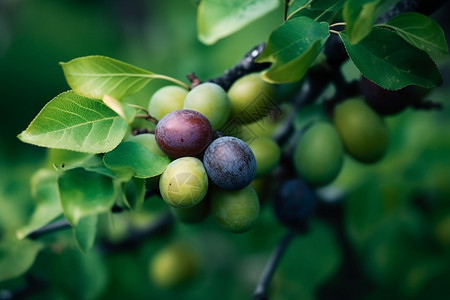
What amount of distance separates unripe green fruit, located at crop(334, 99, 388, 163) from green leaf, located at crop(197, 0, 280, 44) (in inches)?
15.8

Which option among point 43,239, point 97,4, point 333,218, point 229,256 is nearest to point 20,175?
point 43,239

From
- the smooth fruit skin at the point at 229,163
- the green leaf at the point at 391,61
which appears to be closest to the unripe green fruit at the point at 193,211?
the smooth fruit skin at the point at 229,163

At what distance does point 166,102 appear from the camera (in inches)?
29.3

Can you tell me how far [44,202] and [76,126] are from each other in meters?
0.35

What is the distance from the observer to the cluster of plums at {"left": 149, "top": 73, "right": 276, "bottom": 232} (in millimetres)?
632

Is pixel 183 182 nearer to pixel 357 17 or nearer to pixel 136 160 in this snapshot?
pixel 136 160

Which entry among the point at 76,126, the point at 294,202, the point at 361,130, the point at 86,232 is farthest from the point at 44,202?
the point at 361,130

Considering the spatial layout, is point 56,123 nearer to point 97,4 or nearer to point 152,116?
point 152,116

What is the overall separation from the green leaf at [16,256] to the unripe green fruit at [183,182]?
53 centimetres

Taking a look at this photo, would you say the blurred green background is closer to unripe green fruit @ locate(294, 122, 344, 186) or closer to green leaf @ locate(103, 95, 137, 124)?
unripe green fruit @ locate(294, 122, 344, 186)

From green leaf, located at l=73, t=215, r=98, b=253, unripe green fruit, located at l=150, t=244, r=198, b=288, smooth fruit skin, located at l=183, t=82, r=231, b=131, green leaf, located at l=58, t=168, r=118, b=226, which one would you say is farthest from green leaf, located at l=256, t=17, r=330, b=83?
unripe green fruit, located at l=150, t=244, r=198, b=288

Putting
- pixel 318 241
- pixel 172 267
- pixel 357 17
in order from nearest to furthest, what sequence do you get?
pixel 357 17
pixel 318 241
pixel 172 267

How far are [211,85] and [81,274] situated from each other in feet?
2.27

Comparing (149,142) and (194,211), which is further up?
(149,142)
